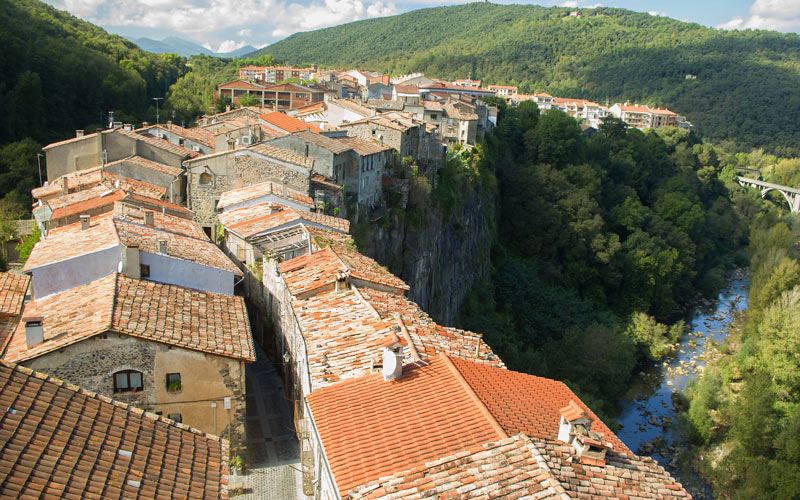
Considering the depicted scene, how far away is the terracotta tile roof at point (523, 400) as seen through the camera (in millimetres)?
10977

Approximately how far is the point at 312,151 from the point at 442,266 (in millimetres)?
14786

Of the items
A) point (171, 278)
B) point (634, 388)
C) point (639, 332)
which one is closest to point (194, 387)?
point (171, 278)

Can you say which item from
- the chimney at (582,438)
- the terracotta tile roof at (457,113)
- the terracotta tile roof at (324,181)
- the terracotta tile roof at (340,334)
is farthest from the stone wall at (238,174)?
the terracotta tile roof at (457,113)

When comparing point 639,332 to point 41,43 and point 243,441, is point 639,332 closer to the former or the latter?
point 243,441

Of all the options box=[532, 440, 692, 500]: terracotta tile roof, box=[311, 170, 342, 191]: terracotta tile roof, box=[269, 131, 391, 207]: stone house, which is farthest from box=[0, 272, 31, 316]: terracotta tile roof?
box=[532, 440, 692, 500]: terracotta tile roof

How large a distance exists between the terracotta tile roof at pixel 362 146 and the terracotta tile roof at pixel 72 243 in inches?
577

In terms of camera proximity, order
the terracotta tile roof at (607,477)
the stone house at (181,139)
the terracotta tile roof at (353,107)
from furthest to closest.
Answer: the terracotta tile roof at (353,107), the stone house at (181,139), the terracotta tile roof at (607,477)

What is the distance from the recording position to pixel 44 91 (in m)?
57.2

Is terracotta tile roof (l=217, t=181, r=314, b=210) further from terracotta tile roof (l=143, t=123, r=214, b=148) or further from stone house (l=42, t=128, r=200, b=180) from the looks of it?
terracotta tile roof (l=143, t=123, r=214, b=148)

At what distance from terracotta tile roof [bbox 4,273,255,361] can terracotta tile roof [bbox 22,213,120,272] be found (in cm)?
96

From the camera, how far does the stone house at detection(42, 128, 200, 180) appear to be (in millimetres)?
32719

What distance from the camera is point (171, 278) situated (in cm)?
1784

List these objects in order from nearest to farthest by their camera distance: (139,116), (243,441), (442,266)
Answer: (243,441)
(442,266)
(139,116)

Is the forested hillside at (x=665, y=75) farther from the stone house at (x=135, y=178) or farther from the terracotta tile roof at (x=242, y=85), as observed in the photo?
the stone house at (x=135, y=178)
